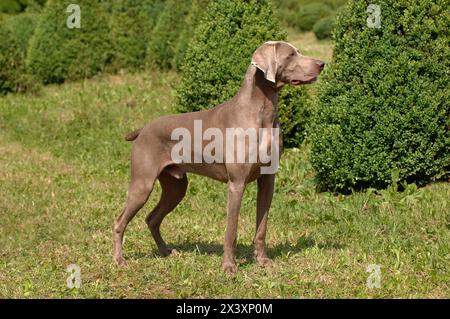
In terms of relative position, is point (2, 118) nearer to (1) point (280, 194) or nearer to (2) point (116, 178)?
(2) point (116, 178)

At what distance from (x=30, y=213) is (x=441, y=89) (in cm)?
486

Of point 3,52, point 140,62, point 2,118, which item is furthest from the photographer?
point 140,62

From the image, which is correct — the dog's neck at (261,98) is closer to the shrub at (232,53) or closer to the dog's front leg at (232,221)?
the dog's front leg at (232,221)

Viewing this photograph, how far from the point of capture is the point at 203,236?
7543 mm

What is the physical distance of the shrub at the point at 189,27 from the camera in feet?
53.6

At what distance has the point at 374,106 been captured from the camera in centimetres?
824

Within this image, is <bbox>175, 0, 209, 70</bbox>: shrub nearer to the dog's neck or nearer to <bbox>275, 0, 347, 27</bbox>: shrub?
<bbox>275, 0, 347, 27</bbox>: shrub

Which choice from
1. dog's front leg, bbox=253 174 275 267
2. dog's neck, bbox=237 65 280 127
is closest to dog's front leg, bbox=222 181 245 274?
dog's front leg, bbox=253 174 275 267

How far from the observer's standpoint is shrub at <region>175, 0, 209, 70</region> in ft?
53.6

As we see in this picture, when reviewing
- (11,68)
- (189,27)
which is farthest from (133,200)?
(11,68)

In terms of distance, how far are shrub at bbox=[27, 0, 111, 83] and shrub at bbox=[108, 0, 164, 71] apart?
2.17ft

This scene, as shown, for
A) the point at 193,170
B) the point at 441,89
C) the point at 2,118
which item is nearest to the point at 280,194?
the point at 441,89

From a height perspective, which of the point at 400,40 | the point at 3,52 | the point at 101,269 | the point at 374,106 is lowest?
the point at 101,269

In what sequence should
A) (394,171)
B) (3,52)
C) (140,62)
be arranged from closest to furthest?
(394,171), (3,52), (140,62)
